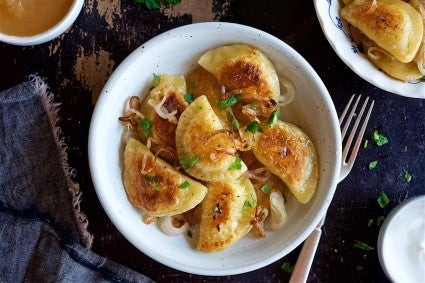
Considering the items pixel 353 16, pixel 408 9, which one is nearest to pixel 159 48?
pixel 353 16

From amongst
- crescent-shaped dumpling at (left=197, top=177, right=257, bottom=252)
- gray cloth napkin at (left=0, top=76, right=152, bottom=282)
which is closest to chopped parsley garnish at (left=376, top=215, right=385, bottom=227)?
crescent-shaped dumpling at (left=197, top=177, right=257, bottom=252)

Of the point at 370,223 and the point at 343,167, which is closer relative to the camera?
the point at 343,167

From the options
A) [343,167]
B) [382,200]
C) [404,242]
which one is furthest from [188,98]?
[404,242]

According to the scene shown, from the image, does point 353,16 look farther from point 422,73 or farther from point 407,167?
point 407,167

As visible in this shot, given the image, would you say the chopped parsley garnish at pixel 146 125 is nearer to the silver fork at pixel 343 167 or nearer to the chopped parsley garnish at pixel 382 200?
the silver fork at pixel 343 167

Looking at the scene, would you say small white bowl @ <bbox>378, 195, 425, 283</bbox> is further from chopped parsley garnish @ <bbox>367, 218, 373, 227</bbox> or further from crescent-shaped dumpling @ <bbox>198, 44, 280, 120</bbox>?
crescent-shaped dumpling @ <bbox>198, 44, 280, 120</bbox>

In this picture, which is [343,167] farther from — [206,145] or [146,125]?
[146,125]
